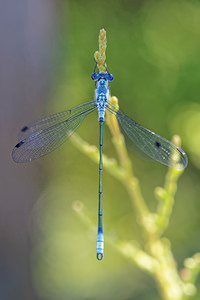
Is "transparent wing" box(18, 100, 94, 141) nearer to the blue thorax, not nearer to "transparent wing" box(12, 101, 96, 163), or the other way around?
"transparent wing" box(12, 101, 96, 163)

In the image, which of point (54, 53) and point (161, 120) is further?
point (54, 53)

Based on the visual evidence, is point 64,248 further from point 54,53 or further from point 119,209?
point 54,53

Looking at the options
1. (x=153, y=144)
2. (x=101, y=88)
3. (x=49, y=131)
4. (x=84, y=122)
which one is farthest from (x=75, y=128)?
(x=84, y=122)

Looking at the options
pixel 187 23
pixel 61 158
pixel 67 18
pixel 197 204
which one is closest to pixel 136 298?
pixel 197 204

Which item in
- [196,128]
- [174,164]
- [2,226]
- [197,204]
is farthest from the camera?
[2,226]

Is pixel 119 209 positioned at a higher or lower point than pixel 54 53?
lower

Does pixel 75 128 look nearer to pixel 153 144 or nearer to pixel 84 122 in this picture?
pixel 153 144
